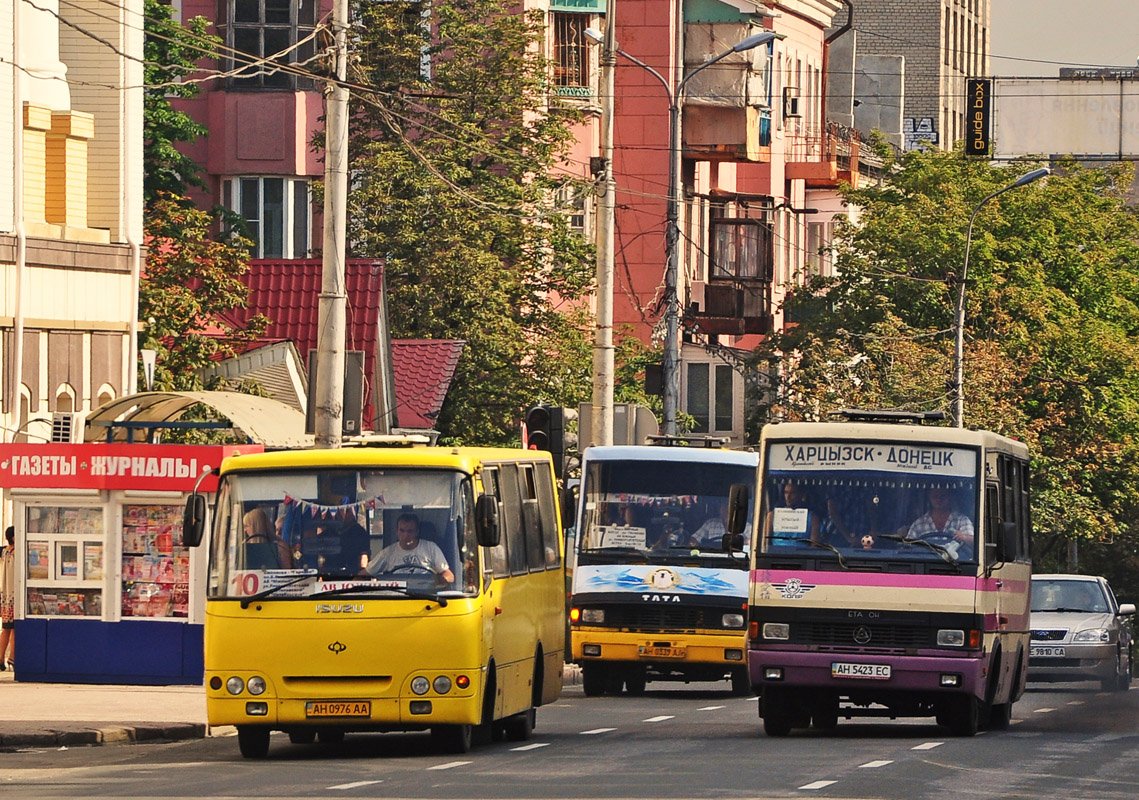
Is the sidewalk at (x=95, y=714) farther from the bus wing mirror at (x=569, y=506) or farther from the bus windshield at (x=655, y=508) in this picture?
the bus windshield at (x=655, y=508)

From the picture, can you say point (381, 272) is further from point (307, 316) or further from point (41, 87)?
point (41, 87)

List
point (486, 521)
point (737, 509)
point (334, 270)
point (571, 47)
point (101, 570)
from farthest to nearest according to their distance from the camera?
point (571, 47)
point (101, 570)
point (334, 270)
point (737, 509)
point (486, 521)

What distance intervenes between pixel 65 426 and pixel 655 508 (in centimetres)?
820

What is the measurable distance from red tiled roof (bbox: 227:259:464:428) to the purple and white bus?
1906 centimetres

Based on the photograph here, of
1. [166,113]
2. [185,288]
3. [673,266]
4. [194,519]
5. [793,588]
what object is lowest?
[793,588]

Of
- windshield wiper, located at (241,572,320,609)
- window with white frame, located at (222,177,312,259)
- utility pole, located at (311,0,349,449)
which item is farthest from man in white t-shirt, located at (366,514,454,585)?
window with white frame, located at (222,177,312,259)

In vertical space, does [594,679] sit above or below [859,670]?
below

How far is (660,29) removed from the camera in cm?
6291

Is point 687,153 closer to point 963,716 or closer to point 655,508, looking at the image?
point 655,508

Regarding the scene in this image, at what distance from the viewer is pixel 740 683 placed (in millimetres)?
32562

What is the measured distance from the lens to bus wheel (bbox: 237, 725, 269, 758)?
20875mm

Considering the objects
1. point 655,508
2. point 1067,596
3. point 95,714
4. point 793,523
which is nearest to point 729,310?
point 1067,596

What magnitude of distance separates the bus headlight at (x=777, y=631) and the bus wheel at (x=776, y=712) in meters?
0.59

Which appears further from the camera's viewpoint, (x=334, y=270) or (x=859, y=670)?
(x=334, y=270)
